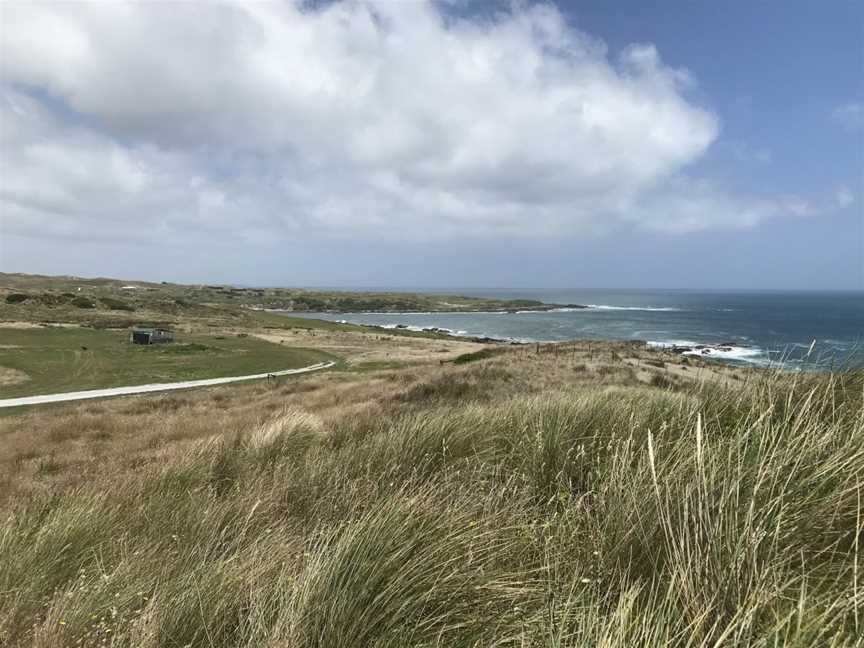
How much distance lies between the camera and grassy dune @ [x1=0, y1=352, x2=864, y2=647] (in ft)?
7.07

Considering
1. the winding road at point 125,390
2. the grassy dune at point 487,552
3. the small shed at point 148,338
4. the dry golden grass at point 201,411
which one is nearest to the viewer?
the grassy dune at point 487,552

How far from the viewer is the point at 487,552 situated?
2938 millimetres

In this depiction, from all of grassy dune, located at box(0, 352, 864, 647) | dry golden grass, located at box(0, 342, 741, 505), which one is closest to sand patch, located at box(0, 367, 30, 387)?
dry golden grass, located at box(0, 342, 741, 505)

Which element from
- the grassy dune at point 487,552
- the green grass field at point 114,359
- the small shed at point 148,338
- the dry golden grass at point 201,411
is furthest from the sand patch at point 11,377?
the grassy dune at point 487,552

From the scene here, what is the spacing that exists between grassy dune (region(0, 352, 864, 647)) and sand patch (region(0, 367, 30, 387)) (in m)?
25.4

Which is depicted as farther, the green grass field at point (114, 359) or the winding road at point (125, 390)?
the green grass field at point (114, 359)

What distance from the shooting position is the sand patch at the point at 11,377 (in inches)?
931

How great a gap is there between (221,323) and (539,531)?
69998mm

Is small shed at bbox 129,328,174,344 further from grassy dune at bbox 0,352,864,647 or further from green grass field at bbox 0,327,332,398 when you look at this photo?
grassy dune at bbox 0,352,864,647

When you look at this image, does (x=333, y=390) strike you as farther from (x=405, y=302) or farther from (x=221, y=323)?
(x=405, y=302)

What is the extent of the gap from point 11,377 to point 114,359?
22.8 feet

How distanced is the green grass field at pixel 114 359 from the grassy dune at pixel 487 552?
24727 mm

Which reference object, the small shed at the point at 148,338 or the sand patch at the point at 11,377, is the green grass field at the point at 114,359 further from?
the small shed at the point at 148,338

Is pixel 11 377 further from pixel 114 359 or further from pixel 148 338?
pixel 148 338
